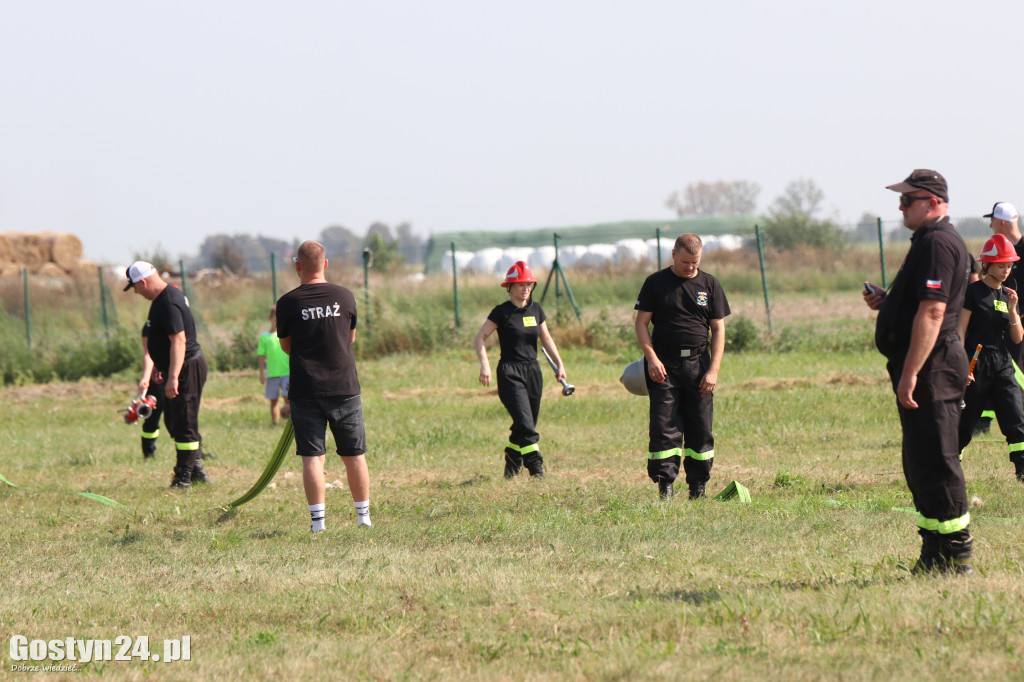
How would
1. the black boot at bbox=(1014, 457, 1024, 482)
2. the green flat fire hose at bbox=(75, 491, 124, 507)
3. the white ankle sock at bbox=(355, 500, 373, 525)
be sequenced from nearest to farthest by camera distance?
the white ankle sock at bbox=(355, 500, 373, 525) < the black boot at bbox=(1014, 457, 1024, 482) < the green flat fire hose at bbox=(75, 491, 124, 507)

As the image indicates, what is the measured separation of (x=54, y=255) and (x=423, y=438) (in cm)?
2564

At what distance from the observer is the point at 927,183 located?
5078mm

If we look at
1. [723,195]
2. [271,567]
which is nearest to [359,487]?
[271,567]

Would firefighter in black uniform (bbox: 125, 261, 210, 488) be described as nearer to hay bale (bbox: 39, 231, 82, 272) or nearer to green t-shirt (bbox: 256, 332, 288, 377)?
green t-shirt (bbox: 256, 332, 288, 377)

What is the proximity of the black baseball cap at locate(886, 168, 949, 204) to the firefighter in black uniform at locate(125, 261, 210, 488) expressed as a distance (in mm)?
6275

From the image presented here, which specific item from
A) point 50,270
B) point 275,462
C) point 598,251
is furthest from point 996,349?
point 598,251

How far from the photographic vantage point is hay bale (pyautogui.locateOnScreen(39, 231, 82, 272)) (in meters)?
33.3

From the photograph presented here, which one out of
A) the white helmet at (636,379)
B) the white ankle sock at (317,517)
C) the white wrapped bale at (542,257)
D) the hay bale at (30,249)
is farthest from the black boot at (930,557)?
the white wrapped bale at (542,257)

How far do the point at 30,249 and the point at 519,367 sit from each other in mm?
28519

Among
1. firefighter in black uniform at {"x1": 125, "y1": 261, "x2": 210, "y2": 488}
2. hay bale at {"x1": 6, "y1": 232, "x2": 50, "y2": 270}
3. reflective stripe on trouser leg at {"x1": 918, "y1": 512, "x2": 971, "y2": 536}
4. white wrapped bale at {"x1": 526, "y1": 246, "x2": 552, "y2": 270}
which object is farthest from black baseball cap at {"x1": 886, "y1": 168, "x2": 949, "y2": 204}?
white wrapped bale at {"x1": 526, "y1": 246, "x2": 552, "y2": 270}

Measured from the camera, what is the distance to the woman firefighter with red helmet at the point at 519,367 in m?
9.20

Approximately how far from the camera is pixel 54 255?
109 feet

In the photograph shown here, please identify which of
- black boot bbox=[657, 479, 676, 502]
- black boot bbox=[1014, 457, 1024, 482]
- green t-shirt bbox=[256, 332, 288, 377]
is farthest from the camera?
green t-shirt bbox=[256, 332, 288, 377]

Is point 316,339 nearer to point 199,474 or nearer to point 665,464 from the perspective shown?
point 665,464
